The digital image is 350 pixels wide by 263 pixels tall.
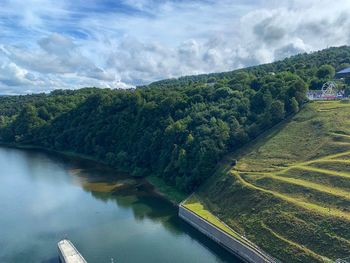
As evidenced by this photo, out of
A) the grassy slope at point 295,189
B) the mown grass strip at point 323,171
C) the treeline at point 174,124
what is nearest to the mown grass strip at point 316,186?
the grassy slope at point 295,189

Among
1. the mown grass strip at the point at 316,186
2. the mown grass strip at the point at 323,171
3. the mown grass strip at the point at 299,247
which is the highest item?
the mown grass strip at the point at 323,171

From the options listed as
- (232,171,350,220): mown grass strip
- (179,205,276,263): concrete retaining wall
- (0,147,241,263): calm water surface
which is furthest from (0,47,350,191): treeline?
(232,171,350,220): mown grass strip

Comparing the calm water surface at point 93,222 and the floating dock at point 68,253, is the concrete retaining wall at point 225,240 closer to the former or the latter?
the calm water surface at point 93,222

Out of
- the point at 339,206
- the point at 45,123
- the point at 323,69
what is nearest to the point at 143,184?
the point at 339,206

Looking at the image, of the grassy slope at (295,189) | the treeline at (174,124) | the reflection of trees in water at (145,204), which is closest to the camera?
the grassy slope at (295,189)

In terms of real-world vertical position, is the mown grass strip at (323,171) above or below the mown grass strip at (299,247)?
above

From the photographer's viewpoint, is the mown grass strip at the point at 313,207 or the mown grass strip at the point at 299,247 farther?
the mown grass strip at the point at 313,207

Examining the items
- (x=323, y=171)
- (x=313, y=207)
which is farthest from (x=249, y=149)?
(x=313, y=207)
